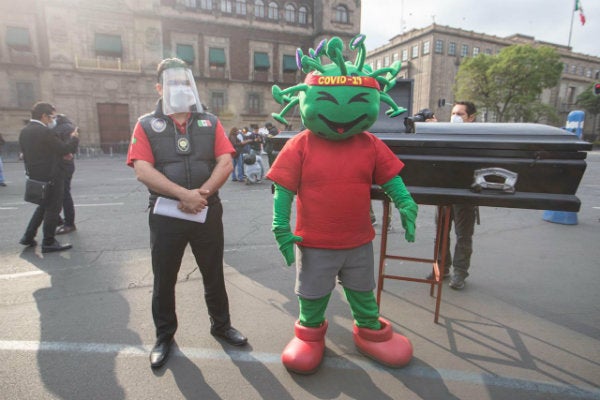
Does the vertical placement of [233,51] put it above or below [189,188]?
above

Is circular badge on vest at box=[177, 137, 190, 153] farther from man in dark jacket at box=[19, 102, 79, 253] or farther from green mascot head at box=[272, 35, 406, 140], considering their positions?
man in dark jacket at box=[19, 102, 79, 253]

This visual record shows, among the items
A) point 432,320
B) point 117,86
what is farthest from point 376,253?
point 117,86

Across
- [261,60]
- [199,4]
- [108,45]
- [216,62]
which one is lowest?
[216,62]

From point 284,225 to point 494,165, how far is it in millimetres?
1406

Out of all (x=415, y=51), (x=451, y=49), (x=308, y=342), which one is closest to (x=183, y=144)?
(x=308, y=342)

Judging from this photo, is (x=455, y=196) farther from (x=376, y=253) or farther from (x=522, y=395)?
(x=376, y=253)

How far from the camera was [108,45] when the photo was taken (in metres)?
24.4

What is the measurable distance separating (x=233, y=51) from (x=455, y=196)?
29.9 m

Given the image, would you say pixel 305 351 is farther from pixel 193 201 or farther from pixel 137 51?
pixel 137 51

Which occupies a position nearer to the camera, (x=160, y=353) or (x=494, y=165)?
(x=494, y=165)

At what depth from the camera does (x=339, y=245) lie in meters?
2.26

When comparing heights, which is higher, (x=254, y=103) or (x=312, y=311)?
(x=254, y=103)

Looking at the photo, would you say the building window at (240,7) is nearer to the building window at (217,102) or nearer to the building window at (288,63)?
the building window at (288,63)

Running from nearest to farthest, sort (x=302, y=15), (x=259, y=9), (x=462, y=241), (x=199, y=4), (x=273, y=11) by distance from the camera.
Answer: (x=462, y=241) < (x=199, y=4) < (x=259, y=9) < (x=273, y=11) < (x=302, y=15)
